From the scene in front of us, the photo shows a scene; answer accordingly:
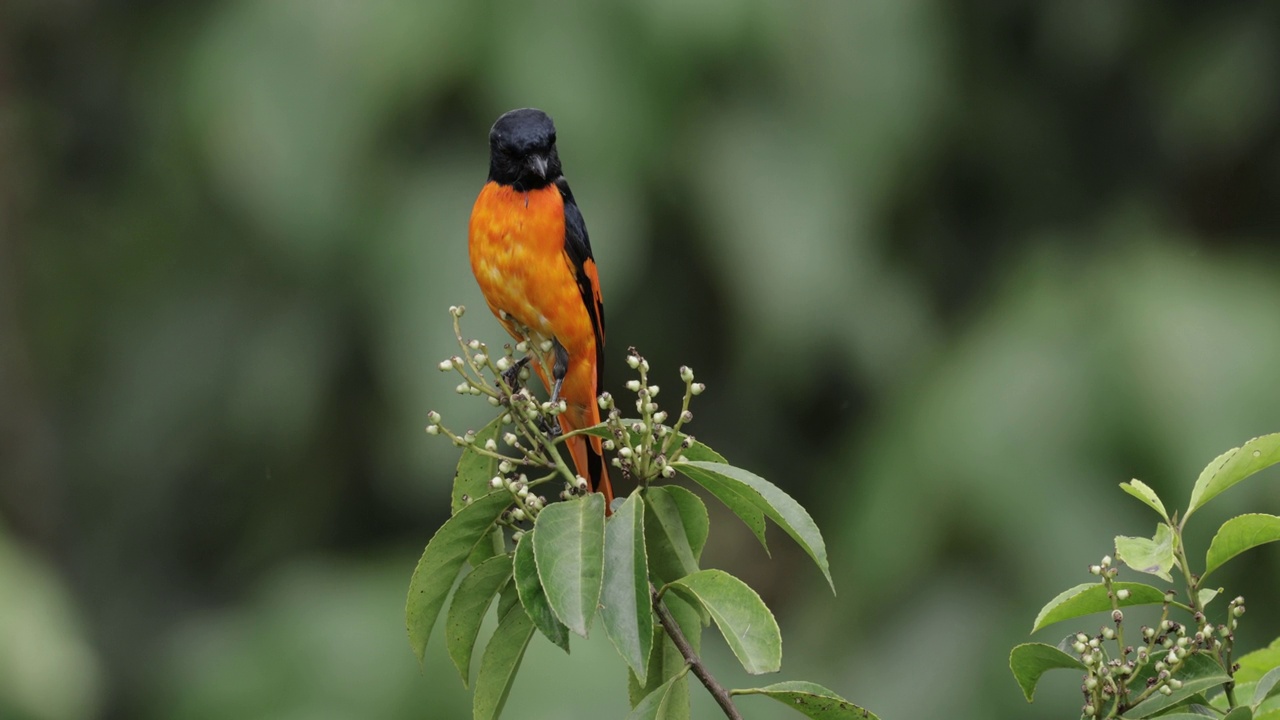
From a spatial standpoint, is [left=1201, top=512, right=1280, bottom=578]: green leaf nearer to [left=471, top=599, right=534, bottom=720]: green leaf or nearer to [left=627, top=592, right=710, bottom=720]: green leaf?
[left=627, top=592, right=710, bottom=720]: green leaf

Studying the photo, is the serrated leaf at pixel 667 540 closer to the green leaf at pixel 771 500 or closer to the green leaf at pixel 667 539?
the green leaf at pixel 667 539

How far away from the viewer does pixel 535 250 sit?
90.3 inches

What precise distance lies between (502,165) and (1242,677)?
55.3 inches

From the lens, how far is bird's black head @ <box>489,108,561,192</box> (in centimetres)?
229

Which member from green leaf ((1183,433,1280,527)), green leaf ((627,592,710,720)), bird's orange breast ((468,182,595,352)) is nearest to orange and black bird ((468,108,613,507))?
bird's orange breast ((468,182,595,352))

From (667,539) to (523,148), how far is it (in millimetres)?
970

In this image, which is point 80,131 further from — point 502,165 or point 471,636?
point 471,636

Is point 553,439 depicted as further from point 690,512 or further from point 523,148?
point 523,148

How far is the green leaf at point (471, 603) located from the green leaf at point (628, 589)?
176 millimetres

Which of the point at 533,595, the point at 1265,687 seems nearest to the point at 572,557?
the point at 533,595

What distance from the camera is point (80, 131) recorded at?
6.68 metres

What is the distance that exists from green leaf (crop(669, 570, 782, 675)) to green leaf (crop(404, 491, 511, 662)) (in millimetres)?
237

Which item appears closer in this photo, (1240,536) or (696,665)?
(696,665)

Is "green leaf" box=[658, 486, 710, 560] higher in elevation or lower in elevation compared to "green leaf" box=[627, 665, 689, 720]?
higher
